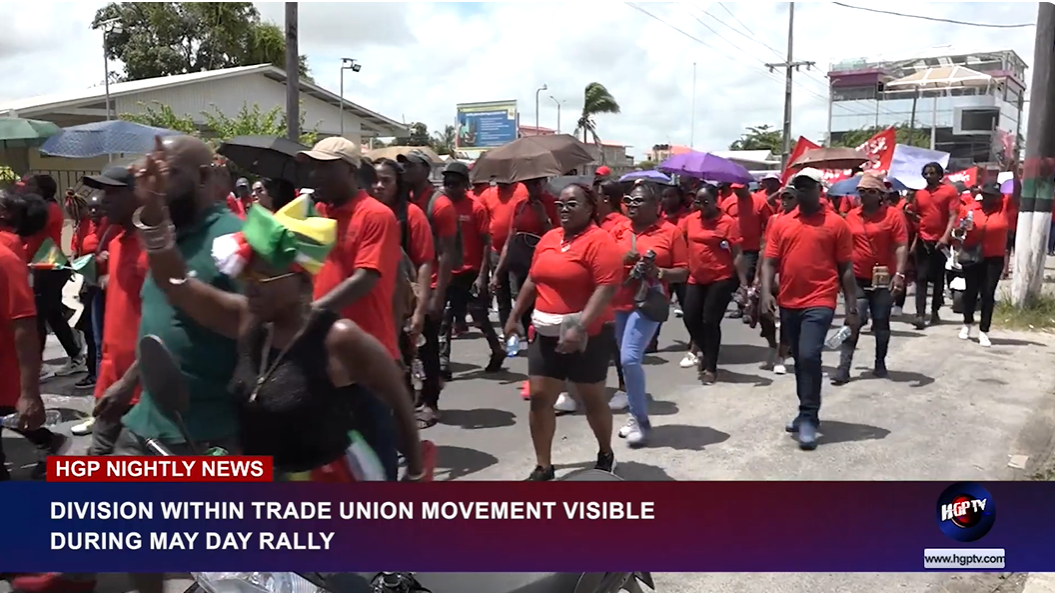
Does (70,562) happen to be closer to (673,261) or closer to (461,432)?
(461,432)

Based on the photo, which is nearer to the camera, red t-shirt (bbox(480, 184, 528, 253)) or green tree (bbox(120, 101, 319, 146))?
green tree (bbox(120, 101, 319, 146))

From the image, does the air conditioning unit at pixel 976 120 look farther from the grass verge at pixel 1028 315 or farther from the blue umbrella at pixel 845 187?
the blue umbrella at pixel 845 187

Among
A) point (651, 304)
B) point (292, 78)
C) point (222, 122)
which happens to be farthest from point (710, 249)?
point (222, 122)

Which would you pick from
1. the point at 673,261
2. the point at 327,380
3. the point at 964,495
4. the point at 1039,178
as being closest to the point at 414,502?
the point at 327,380

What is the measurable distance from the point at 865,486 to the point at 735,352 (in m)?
5.14

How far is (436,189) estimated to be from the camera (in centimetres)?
514

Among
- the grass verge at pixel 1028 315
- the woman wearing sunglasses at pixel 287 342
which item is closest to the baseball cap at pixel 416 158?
the woman wearing sunglasses at pixel 287 342

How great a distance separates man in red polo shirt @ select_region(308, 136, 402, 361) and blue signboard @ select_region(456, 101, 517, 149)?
402mm

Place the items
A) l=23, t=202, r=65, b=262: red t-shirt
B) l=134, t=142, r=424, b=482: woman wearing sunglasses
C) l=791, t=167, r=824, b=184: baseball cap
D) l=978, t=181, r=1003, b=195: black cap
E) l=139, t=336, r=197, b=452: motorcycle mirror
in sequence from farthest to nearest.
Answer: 1. l=978, t=181, r=1003, b=195: black cap
2. l=791, t=167, r=824, b=184: baseball cap
3. l=23, t=202, r=65, b=262: red t-shirt
4. l=139, t=336, r=197, b=452: motorcycle mirror
5. l=134, t=142, r=424, b=482: woman wearing sunglasses

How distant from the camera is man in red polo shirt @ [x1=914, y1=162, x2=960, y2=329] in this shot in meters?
8.69

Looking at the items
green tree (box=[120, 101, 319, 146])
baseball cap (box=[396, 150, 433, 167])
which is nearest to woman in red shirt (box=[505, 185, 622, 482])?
baseball cap (box=[396, 150, 433, 167])

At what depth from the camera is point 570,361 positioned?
3777mm

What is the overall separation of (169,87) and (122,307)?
0.72 metres

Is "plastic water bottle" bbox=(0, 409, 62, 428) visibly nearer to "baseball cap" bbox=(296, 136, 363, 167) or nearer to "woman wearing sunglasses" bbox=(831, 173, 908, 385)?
"baseball cap" bbox=(296, 136, 363, 167)
